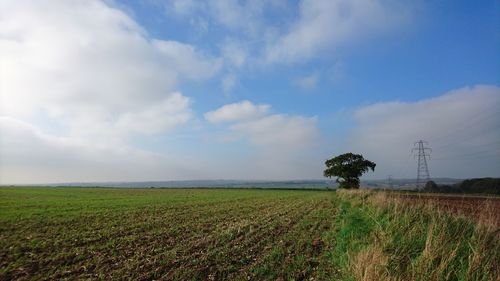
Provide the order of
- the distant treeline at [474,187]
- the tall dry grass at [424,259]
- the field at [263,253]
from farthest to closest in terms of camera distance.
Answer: the distant treeline at [474,187] → the field at [263,253] → the tall dry grass at [424,259]

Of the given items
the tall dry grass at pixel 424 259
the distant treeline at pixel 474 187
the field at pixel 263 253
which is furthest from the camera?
the distant treeline at pixel 474 187

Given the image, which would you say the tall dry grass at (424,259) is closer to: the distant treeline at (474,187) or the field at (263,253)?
the field at (263,253)

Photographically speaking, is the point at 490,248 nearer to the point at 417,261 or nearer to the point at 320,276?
the point at 417,261

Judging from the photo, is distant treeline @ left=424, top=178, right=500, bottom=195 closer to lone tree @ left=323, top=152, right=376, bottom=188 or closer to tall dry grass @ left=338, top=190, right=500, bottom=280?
lone tree @ left=323, top=152, right=376, bottom=188

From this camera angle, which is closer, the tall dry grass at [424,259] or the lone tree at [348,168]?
the tall dry grass at [424,259]

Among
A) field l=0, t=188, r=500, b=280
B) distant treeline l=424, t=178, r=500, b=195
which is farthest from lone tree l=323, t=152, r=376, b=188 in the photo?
field l=0, t=188, r=500, b=280

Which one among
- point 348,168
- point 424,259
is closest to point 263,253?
point 424,259

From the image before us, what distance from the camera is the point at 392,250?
9.49 m

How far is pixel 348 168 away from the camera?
316 ft

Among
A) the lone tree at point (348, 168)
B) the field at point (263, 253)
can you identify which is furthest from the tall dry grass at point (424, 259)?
the lone tree at point (348, 168)

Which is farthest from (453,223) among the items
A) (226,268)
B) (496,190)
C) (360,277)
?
(496,190)

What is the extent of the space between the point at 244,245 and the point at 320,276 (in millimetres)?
4584

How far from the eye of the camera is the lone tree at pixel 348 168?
95.9m

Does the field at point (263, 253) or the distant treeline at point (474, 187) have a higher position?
the distant treeline at point (474, 187)
